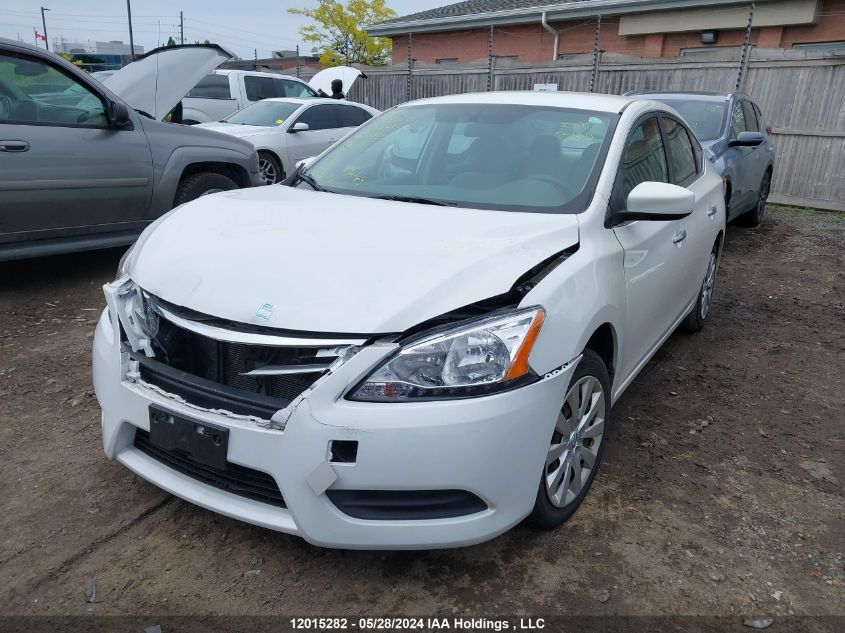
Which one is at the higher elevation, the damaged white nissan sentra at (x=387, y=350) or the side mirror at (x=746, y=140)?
the side mirror at (x=746, y=140)

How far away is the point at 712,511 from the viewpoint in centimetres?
279

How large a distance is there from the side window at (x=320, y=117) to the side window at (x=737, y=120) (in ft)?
19.4

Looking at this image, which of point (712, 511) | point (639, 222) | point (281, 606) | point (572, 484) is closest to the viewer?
point (281, 606)

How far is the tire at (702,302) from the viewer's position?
4715 mm

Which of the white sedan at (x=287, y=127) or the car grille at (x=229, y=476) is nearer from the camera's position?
the car grille at (x=229, y=476)

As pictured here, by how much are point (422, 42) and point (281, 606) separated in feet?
69.9

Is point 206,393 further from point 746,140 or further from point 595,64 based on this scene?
point 595,64

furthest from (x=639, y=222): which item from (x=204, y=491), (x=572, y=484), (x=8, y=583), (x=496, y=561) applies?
(x=8, y=583)

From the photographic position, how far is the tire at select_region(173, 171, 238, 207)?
580 cm

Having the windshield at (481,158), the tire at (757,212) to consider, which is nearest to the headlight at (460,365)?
the windshield at (481,158)

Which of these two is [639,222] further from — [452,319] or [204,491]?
[204,491]

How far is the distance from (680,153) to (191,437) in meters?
3.39

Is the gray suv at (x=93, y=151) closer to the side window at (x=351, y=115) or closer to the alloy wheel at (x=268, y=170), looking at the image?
the alloy wheel at (x=268, y=170)

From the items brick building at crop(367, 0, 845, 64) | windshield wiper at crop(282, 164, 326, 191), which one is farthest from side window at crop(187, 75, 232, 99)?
windshield wiper at crop(282, 164, 326, 191)
